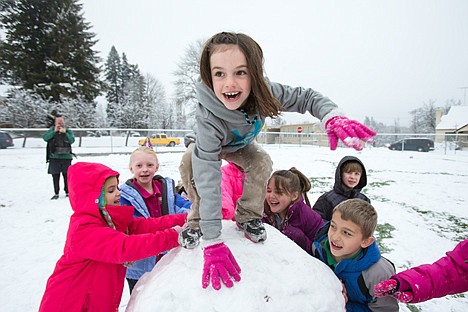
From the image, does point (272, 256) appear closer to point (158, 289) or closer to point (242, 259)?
point (242, 259)

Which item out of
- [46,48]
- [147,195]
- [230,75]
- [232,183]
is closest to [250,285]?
[230,75]

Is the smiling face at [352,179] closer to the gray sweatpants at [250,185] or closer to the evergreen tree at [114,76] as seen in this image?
the gray sweatpants at [250,185]

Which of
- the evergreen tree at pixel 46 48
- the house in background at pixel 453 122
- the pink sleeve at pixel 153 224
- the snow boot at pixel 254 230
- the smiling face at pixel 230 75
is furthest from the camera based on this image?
the house in background at pixel 453 122

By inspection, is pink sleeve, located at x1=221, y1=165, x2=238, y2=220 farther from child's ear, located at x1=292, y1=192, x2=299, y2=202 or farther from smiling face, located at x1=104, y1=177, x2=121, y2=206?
smiling face, located at x1=104, y1=177, x2=121, y2=206

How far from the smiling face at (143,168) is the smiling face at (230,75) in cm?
128

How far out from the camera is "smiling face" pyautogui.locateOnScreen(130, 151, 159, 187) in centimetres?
235

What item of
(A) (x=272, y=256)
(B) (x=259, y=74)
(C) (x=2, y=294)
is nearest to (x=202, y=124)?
(B) (x=259, y=74)

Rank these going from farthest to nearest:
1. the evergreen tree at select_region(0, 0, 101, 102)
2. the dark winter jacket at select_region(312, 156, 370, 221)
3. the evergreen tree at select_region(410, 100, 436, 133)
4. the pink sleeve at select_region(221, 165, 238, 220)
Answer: the evergreen tree at select_region(410, 100, 436, 133), the evergreen tree at select_region(0, 0, 101, 102), the dark winter jacket at select_region(312, 156, 370, 221), the pink sleeve at select_region(221, 165, 238, 220)

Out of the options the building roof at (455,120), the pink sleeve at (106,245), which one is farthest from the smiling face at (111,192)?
the building roof at (455,120)

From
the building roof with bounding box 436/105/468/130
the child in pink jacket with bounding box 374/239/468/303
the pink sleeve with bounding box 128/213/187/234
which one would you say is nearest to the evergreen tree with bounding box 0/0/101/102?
the pink sleeve with bounding box 128/213/187/234

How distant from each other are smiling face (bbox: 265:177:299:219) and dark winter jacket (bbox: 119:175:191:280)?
0.79m

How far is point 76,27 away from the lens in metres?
23.5

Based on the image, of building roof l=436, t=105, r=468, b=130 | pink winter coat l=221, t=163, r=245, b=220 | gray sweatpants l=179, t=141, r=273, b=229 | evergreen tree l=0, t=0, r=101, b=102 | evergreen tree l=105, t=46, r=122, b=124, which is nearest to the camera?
gray sweatpants l=179, t=141, r=273, b=229

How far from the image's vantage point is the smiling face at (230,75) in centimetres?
133
